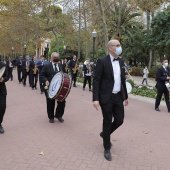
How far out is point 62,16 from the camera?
98.0ft

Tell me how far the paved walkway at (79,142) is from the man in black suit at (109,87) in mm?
480

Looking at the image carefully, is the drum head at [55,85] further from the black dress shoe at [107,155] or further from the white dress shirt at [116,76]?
the black dress shoe at [107,155]

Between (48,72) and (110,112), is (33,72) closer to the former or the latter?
(48,72)

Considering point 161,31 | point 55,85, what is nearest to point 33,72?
point 55,85

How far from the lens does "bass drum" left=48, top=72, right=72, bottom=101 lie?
261 inches

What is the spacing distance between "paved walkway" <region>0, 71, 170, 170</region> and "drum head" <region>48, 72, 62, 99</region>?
81cm

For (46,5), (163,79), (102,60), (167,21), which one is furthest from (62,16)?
(102,60)

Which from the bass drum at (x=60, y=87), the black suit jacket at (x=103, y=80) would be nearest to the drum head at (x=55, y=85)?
the bass drum at (x=60, y=87)

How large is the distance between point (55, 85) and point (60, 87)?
29 cm

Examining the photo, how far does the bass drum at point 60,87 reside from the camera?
21.7 ft

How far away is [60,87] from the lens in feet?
21.7

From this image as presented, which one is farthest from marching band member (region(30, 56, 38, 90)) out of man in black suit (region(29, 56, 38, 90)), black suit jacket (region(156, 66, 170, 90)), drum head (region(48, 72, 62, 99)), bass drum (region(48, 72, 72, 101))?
bass drum (region(48, 72, 72, 101))

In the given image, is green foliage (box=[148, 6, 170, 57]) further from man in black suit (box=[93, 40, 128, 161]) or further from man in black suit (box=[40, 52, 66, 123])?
man in black suit (box=[93, 40, 128, 161])

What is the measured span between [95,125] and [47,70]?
1.89m
